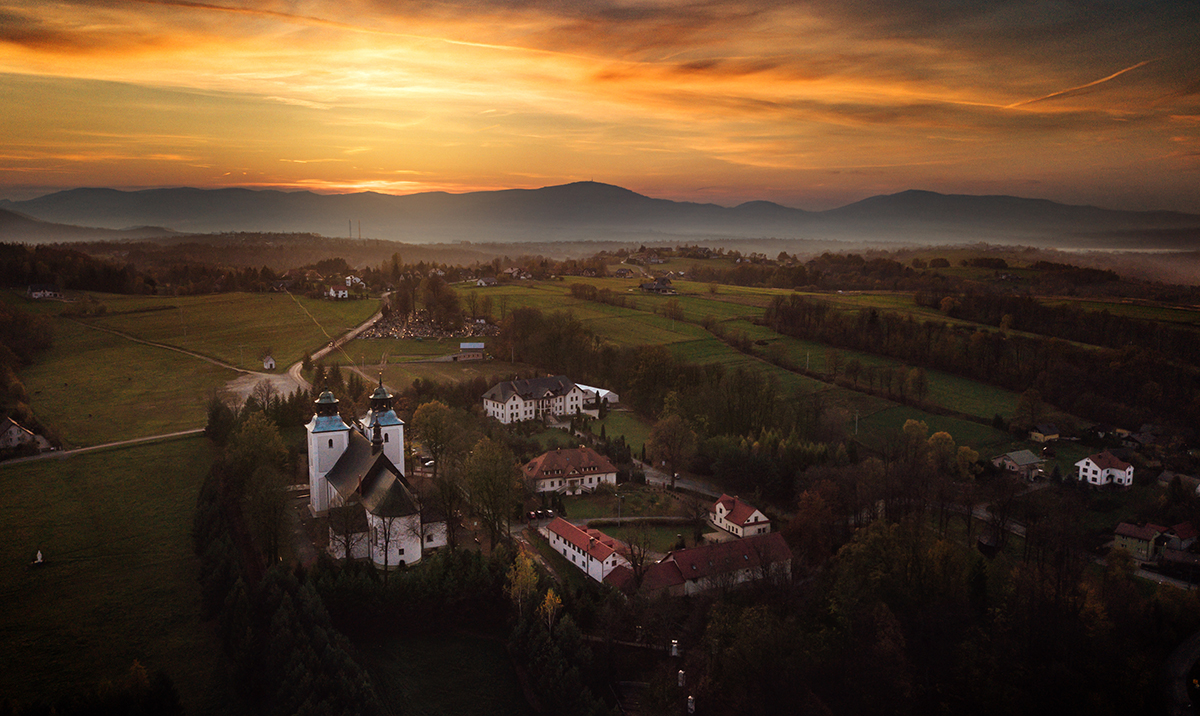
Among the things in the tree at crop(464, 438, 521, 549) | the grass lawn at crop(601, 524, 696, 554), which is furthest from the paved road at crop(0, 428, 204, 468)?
the grass lawn at crop(601, 524, 696, 554)

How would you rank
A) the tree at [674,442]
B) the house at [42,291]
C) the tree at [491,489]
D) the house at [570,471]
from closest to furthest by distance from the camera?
the tree at [491,489], the house at [570,471], the tree at [674,442], the house at [42,291]

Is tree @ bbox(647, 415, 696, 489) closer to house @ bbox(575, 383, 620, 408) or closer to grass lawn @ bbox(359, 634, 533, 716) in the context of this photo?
house @ bbox(575, 383, 620, 408)

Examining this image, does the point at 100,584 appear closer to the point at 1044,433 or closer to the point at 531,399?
the point at 531,399

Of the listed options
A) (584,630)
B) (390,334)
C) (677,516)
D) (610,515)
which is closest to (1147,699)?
(584,630)

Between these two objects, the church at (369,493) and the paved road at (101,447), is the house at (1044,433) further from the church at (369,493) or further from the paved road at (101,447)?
the paved road at (101,447)

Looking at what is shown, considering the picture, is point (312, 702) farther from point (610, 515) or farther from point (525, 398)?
point (525, 398)

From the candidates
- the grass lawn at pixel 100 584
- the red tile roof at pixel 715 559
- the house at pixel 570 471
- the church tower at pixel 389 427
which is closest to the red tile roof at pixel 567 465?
the house at pixel 570 471

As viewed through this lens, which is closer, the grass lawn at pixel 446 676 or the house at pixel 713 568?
the grass lawn at pixel 446 676
